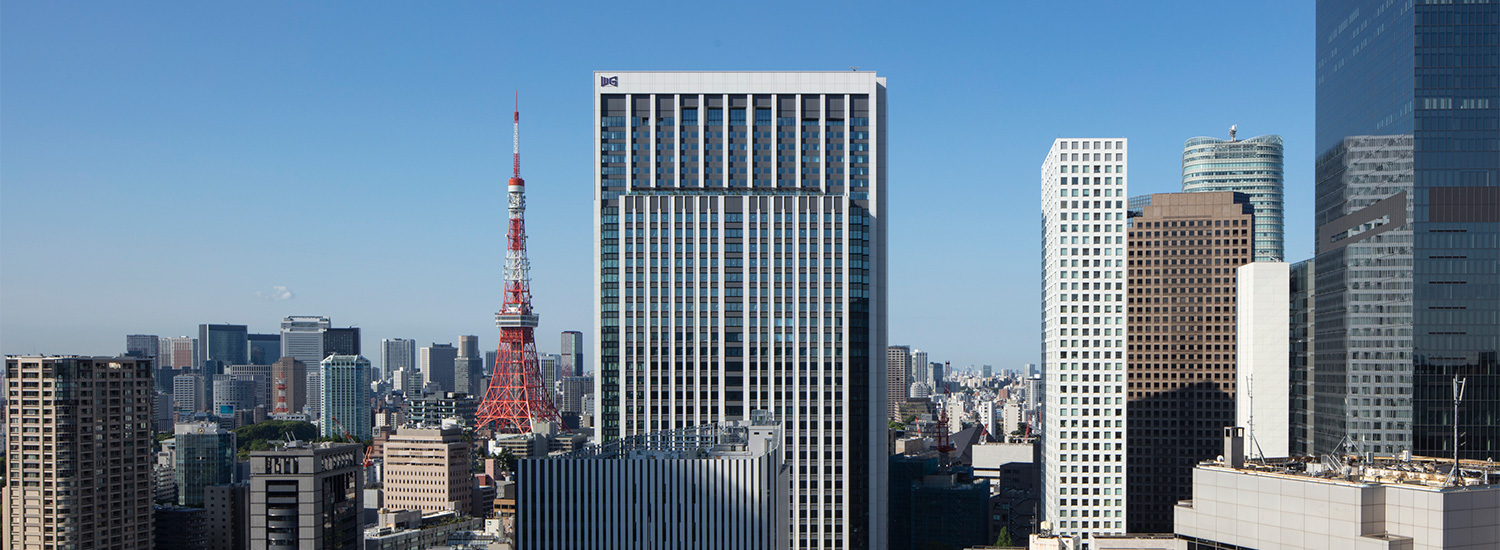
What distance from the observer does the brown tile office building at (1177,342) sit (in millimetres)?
178750

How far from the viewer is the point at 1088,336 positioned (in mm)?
156625

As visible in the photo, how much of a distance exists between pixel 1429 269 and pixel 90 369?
551 feet

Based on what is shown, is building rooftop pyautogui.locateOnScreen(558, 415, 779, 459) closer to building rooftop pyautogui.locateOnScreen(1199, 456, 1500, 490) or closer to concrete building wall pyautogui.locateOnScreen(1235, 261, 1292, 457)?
building rooftop pyautogui.locateOnScreen(1199, 456, 1500, 490)

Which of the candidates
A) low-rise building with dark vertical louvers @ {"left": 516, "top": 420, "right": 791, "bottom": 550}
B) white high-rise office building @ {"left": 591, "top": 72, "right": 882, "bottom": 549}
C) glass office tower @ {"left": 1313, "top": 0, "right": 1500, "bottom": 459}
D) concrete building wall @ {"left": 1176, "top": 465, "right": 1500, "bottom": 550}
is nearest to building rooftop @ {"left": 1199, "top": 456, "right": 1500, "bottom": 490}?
concrete building wall @ {"left": 1176, "top": 465, "right": 1500, "bottom": 550}

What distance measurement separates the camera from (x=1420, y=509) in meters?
50.3

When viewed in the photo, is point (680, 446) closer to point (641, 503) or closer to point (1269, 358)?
point (641, 503)

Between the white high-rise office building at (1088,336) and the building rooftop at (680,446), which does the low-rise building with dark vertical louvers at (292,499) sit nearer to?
the building rooftop at (680,446)

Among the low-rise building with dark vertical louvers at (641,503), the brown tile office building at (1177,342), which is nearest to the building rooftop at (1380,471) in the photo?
the low-rise building with dark vertical louvers at (641,503)

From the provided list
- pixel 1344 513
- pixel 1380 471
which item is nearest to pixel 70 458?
pixel 1344 513

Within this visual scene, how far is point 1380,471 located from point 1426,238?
74302 millimetres

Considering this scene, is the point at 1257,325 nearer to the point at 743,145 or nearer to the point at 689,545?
the point at 743,145

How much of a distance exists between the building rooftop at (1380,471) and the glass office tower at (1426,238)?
62.5 m

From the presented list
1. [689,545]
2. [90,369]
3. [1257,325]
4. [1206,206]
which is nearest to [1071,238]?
[1257,325]

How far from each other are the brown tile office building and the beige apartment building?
489 feet
